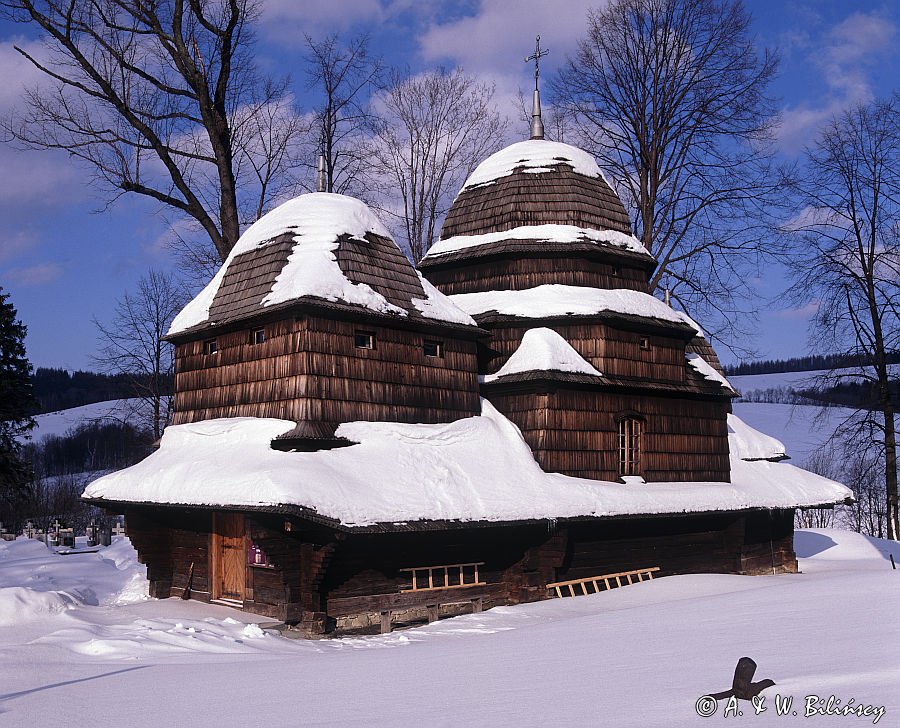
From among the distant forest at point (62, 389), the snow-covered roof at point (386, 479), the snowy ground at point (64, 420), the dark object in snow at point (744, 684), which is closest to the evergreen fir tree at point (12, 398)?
the snow-covered roof at point (386, 479)

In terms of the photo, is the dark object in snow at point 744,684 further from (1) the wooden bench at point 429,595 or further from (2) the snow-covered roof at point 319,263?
(2) the snow-covered roof at point 319,263

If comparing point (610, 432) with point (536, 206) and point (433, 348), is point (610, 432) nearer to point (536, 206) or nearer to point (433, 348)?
point (433, 348)

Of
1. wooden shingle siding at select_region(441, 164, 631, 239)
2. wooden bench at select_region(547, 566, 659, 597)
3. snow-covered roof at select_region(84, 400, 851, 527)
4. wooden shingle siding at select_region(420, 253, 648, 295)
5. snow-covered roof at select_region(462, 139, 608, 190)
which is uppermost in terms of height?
snow-covered roof at select_region(462, 139, 608, 190)

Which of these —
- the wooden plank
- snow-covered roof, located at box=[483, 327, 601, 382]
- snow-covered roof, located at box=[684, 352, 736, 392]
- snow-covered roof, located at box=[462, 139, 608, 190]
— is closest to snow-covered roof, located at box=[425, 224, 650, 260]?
snow-covered roof, located at box=[462, 139, 608, 190]

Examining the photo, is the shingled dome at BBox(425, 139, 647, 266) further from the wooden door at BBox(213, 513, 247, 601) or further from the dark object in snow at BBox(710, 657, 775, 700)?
the dark object in snow at BBox(710, 657, 775, 700)

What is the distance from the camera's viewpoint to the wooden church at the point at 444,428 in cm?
1411

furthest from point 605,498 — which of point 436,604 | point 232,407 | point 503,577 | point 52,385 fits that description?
point 52,385

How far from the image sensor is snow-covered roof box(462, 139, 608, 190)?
22.0m

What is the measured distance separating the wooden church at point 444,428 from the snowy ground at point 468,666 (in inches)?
67.0

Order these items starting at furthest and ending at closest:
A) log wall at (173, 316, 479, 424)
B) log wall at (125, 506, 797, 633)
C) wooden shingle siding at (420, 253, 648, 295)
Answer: wooden shingle siding at (420, 253, 648, 295) < log wall at (173, 316, 479, 424) < log wall at (125, 506, 797, 633)

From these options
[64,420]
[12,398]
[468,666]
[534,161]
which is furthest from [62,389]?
[468,666]

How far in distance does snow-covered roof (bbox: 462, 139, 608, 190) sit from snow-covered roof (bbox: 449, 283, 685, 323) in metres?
3.58

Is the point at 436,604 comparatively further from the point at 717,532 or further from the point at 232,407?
the point at 717,532

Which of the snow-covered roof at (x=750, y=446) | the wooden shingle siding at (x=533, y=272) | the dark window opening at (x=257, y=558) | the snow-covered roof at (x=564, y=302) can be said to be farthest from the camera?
the snow-covered roof at (x=750, y=446)
